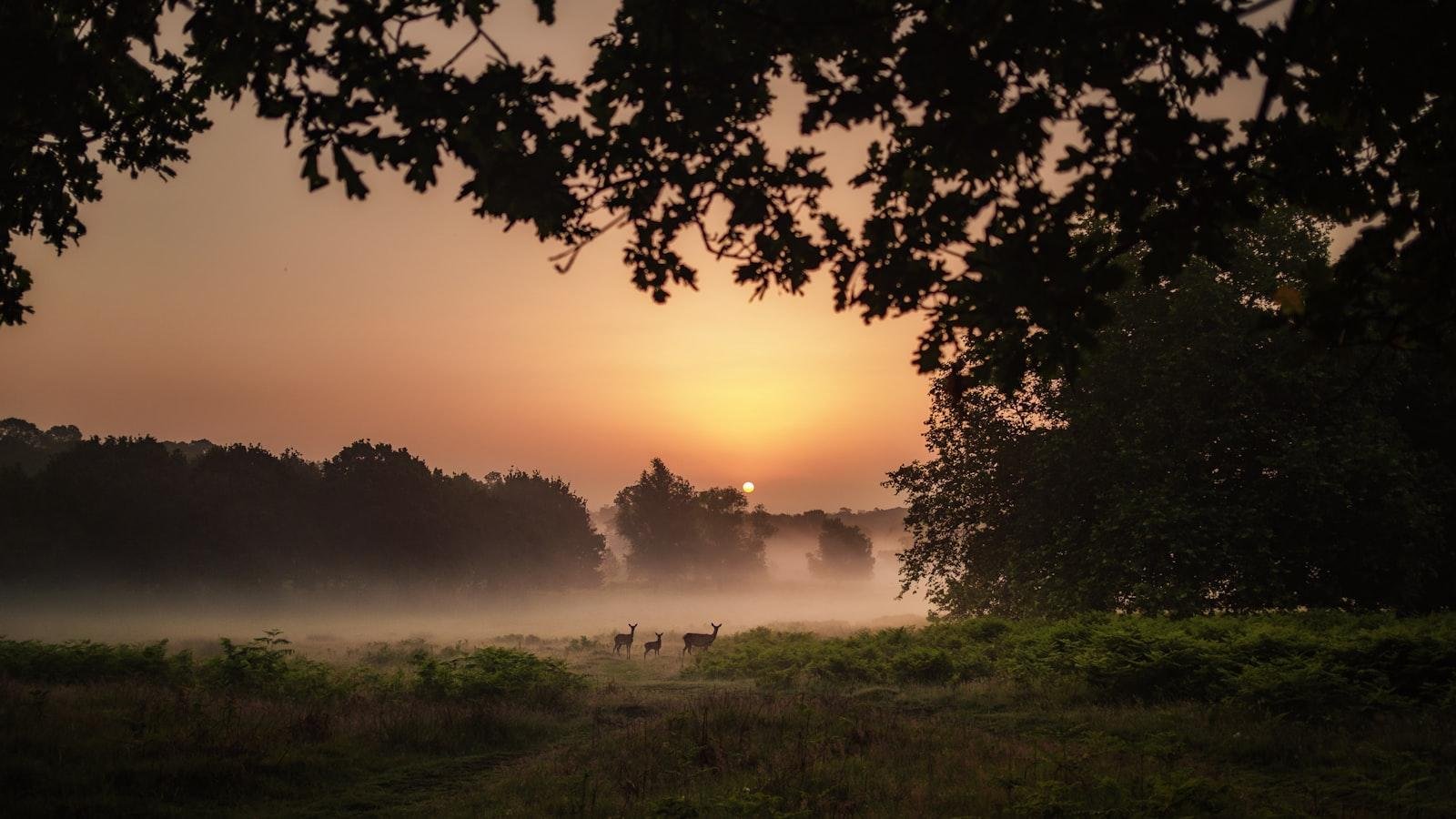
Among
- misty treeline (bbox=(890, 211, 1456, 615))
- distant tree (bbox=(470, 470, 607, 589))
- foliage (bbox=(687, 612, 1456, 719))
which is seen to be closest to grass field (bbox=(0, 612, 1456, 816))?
foliage (bbox=(687, 612, 1456, 719))

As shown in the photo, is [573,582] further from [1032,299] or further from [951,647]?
[1032,299]

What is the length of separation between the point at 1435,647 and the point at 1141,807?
25.4ft

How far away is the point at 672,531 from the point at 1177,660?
257 ft

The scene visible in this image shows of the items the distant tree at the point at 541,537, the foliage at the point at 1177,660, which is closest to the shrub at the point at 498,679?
the foliage at the point at 1177,660

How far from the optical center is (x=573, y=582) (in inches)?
3120

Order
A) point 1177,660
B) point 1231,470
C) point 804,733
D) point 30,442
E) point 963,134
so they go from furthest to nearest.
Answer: point 30,442
point 1231,470
point 1177,660
point 804,733
point 963,134

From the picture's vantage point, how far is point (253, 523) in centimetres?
5409

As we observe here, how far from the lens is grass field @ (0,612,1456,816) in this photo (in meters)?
8.21

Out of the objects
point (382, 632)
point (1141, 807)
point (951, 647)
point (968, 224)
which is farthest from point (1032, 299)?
point (382, 632)

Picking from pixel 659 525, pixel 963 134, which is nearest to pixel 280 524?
pixel 659 525

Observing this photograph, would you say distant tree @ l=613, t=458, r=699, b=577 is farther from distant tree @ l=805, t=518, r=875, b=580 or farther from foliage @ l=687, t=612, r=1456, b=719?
foliage @ l=687, t=612, r=1456, b=719

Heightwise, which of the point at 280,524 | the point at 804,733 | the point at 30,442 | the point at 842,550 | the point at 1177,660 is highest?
the point at 30,442

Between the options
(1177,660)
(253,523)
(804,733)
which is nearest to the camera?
(804,733)

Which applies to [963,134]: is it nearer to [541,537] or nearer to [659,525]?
[541,537]
